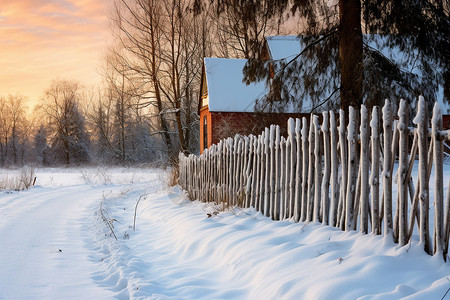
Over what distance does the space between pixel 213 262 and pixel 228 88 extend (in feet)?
67.9

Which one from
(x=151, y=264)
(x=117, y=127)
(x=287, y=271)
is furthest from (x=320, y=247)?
(x=117, y=127)

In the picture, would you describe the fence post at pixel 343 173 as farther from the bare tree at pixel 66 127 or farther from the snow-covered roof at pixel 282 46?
the bare tree at pixel 66 127

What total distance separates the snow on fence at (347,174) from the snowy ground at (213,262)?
23 centimetres

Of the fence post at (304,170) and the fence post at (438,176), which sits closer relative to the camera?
the fence post at (438,176)

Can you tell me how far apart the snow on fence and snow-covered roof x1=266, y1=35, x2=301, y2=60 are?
17.6 meters

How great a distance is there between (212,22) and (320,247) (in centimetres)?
2973

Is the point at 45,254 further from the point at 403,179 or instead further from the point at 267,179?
the point at 403,179


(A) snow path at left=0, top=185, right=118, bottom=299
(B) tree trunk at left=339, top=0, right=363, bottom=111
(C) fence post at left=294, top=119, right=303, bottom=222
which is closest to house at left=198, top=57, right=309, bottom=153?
(A) snow path at left=0, top=185, right=118, bottom=299

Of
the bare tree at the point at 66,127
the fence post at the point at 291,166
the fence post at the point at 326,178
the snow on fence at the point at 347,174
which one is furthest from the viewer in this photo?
the bare tree at the point at 66,127

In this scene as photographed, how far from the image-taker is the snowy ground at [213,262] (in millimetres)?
3357

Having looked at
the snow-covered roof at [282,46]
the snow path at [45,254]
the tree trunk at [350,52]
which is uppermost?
the snow-covered roof at [282,46]

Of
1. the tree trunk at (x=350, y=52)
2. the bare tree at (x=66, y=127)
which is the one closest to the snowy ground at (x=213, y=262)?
the tree trunk at (x=350, y=52)

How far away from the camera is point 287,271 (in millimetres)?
3957

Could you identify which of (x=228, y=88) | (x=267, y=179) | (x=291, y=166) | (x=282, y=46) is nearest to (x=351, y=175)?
(x=291, y=166)
